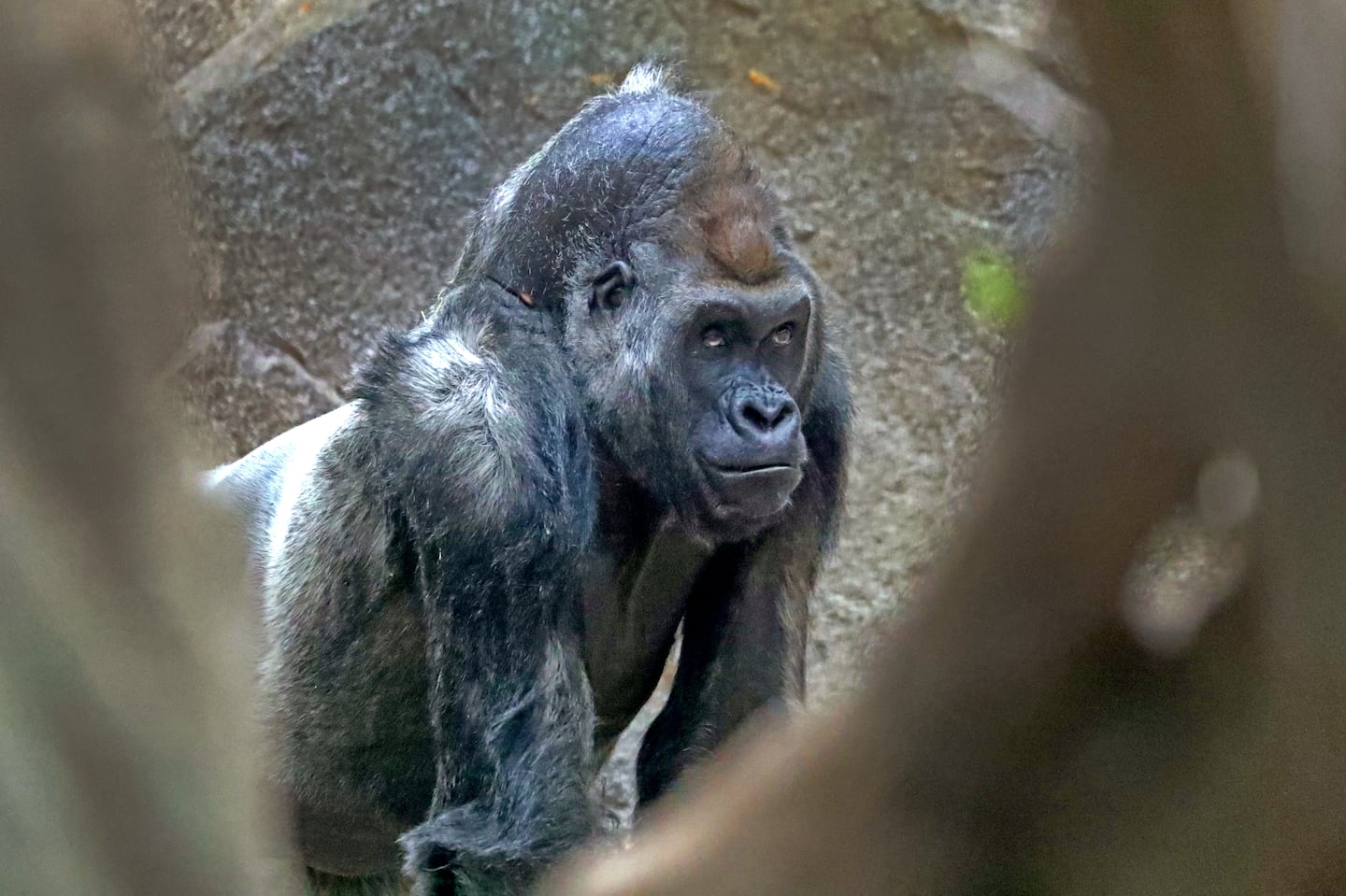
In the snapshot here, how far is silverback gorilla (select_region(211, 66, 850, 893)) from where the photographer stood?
11.0 ft

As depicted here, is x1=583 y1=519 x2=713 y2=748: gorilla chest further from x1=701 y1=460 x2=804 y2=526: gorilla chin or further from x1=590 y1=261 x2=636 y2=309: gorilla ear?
x1=590 y1=261 x2=636 y2=309: gorilla ear

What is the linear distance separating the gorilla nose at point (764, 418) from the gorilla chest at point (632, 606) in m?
0.40

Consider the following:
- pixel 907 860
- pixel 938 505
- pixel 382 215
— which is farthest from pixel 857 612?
pixel 907 860

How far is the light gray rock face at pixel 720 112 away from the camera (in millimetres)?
5414

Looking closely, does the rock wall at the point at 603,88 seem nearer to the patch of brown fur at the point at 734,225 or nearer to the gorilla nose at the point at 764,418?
the patch of brown fur at the point at 734,225

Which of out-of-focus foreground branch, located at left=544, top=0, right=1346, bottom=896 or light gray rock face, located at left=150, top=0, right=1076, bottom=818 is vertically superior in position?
out-of-focus foreground branch, located at left=544, top=0, right=1346, bottom=896

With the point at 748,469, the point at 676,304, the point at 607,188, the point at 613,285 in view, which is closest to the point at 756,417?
the point at 748,469

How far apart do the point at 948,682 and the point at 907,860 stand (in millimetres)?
268

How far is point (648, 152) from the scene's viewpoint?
11.8 ft

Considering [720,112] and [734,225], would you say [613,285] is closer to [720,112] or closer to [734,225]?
[734,225]

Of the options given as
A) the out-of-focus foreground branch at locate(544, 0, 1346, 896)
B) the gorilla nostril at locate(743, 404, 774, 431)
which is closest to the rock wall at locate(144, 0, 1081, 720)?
the gorilla nostril at locate(743, 404, 774, 431)

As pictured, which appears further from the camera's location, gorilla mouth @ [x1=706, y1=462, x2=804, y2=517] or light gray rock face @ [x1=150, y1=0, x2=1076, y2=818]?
light gray rock face @ [x1=150, y1=0, x2=1076, y2=818]

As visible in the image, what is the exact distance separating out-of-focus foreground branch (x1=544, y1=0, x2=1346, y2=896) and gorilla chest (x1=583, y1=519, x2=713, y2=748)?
1.63 m

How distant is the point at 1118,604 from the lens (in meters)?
A: 1.79
